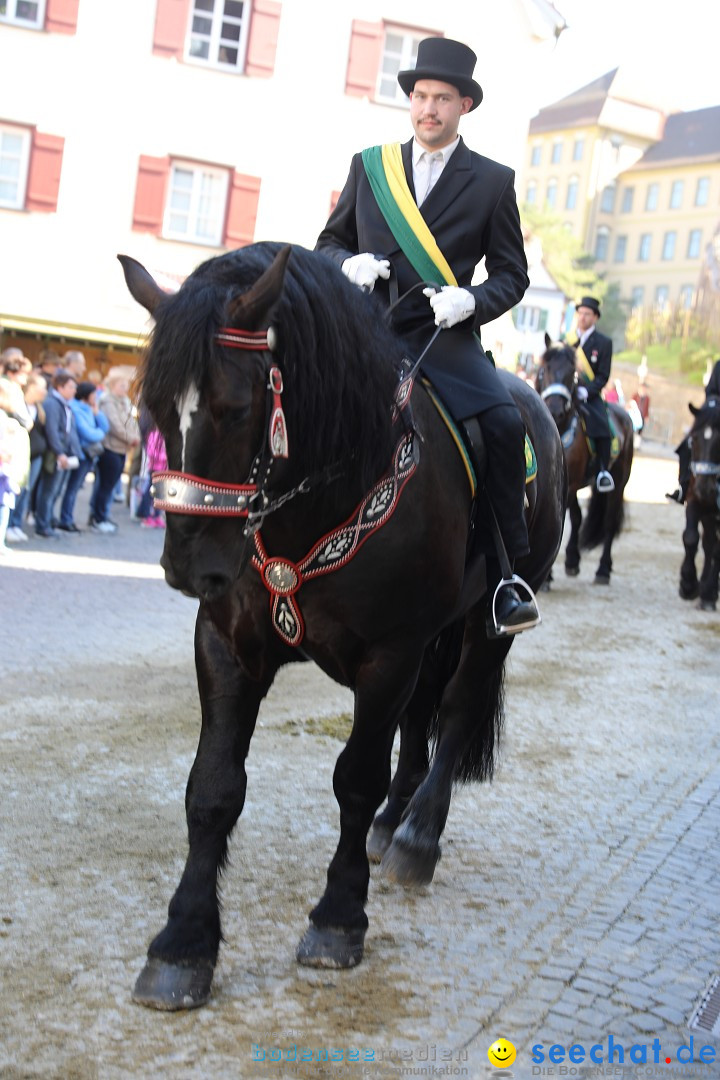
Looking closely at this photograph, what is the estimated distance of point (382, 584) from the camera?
420cm

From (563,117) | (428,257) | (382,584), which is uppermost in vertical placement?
(563,117)

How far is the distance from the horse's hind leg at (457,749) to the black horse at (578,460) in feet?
25.3

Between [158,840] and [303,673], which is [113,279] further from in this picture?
[158,840]

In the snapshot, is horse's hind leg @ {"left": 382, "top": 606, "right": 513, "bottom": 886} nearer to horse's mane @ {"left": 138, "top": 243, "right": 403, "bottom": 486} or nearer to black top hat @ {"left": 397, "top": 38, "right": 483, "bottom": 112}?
horse's mane @ {"left": 138, "top": 243, "right": 403, "bottom": 486}

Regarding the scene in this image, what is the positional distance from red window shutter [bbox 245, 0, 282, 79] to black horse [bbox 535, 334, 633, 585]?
1351cm

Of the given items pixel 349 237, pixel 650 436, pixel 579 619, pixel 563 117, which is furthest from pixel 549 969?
pixel 563 117

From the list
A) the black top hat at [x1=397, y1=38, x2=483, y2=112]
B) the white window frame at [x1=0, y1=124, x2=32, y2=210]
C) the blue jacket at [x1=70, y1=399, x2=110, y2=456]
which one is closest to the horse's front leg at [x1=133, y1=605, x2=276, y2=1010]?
the black top hat at [x1=397, y1=38, x2=483, y2=112]

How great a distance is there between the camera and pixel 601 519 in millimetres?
15609

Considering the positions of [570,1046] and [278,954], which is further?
[278,954]

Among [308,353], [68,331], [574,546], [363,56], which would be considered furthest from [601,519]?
[363,56]

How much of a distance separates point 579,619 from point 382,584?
8819 millimetres

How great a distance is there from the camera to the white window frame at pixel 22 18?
2477cm

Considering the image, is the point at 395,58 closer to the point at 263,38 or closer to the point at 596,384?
the point at 263,38

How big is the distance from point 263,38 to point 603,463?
15248 millimetres
